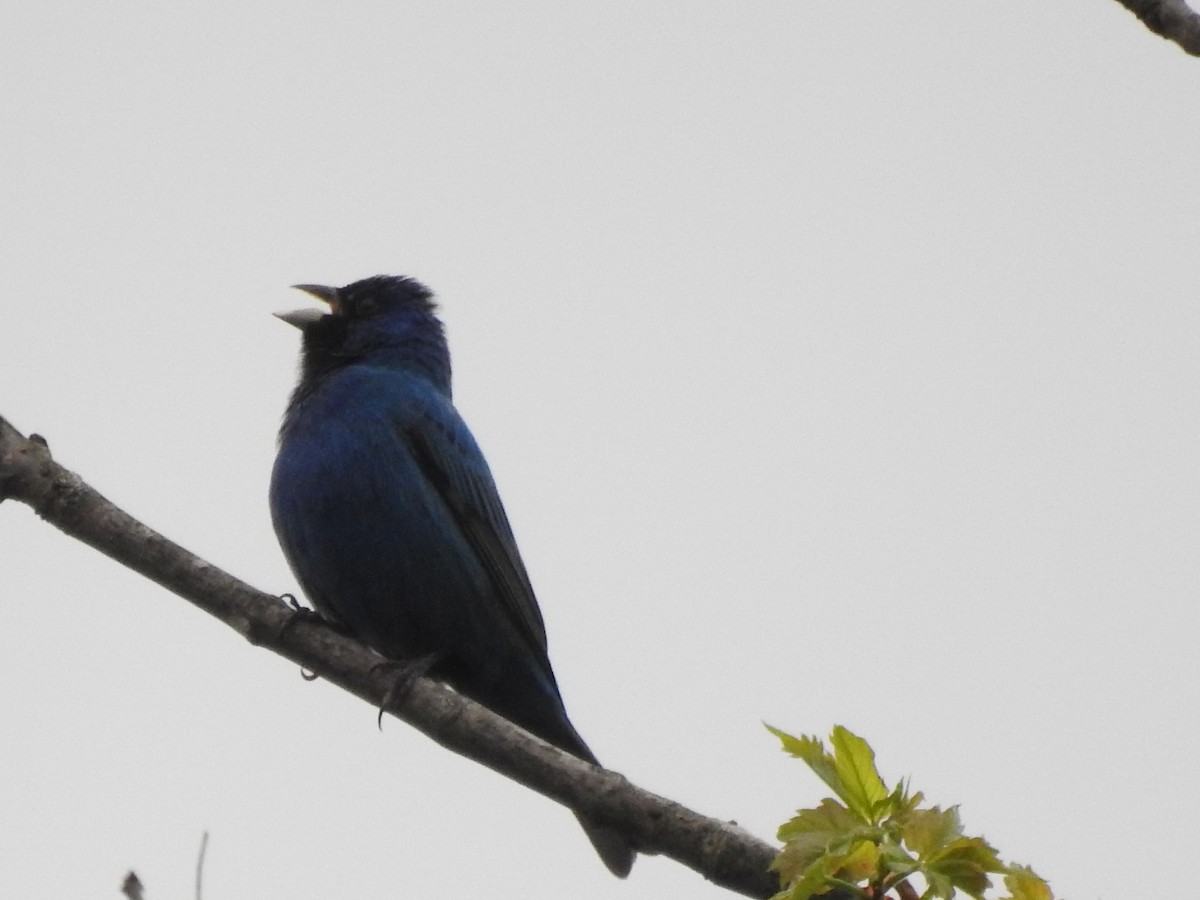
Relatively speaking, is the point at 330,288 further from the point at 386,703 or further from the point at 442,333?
the point at 386,703

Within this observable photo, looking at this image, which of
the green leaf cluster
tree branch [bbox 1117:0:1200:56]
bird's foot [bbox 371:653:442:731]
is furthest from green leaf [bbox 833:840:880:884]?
bird's foot [bbox 371:653:442:731]

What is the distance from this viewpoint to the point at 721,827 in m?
4.68

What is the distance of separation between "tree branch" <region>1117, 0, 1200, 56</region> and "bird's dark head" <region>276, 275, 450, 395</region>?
5.63 metres

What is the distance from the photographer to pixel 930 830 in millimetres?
3328

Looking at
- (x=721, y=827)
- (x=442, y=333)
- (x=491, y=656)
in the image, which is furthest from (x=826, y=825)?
(x=442, y=333)

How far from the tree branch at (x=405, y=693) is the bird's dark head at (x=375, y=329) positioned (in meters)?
3.04

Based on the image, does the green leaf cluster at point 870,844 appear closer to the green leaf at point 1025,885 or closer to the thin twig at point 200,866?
the green leaf at point 1025,885

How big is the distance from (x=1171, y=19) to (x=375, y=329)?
605cm

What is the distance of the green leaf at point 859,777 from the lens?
136 inches

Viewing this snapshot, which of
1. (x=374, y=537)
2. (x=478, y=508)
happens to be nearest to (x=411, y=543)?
(x=374, y=537)

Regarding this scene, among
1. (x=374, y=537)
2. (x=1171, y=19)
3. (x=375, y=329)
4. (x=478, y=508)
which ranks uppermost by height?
(x=375, y=329)

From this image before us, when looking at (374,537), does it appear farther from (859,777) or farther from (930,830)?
(930,830)

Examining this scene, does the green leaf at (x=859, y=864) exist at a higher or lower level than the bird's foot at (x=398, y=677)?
lower

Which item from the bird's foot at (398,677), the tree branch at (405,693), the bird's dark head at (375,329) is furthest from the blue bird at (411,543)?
the tree branch at (405,693)
